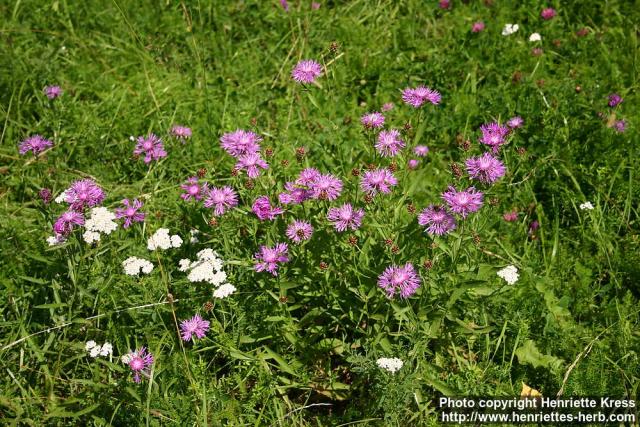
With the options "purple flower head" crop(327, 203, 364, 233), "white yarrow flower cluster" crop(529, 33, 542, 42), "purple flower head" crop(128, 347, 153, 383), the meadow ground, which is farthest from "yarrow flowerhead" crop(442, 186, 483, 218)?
"white yarrow flower cluster" crop(529, 33, 542, 42)

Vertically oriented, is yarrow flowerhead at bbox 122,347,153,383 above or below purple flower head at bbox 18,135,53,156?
below

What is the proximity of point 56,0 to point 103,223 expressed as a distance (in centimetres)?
269

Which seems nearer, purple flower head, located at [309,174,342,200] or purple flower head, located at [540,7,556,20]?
purple flower head, located at [309,174,342,200]

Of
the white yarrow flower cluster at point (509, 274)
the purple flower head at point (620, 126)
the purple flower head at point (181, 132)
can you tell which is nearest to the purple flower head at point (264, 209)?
the white yarrow flower cluster at point (509, 274)

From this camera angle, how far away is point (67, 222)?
108 inches

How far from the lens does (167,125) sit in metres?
3.98

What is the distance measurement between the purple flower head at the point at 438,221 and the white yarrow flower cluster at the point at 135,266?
1.18 m

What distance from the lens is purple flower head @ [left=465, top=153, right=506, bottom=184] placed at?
8.26 ft

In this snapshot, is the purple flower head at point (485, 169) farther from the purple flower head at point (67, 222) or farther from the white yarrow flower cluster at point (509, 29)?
the white yarrow flower cluster at point (509, 29)

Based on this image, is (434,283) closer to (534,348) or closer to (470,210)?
(470,210)

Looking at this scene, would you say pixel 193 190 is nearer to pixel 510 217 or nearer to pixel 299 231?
pixel 299 231

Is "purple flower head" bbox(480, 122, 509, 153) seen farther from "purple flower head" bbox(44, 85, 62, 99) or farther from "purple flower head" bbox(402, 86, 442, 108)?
"purple flower head" bbox(44, 85, 62, 99)

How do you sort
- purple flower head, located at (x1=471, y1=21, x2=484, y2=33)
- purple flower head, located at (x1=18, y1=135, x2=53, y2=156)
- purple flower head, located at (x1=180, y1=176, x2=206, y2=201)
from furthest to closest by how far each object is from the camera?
1. purple flower head, located at (x1=471, y1=21, x2=484, y2=33)
2. purple flower head, located at (x1=18, y1=135, x2=53, y2=156)
3. purple flower head, located at (x1=180, y1=176, x2=206, y2=201)

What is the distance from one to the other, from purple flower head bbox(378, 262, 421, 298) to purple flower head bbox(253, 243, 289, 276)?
1.36 ft
